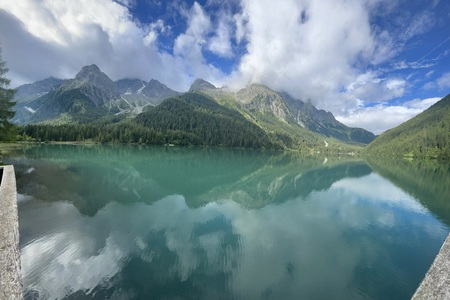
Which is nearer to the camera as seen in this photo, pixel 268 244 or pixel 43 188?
pixel 268 244

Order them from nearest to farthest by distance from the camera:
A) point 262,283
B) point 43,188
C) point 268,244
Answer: point 262,283 < point 268,244 < point 43,188

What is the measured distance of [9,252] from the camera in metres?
10.8

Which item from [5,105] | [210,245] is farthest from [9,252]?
[5,105]

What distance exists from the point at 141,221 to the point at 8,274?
561 inches

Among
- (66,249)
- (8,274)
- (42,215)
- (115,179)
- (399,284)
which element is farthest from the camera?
(115,179)

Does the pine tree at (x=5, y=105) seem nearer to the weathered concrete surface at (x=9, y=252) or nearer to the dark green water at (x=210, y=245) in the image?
the dark green water at (x=210, y=245)

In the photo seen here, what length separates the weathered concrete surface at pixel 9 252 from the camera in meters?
8.32

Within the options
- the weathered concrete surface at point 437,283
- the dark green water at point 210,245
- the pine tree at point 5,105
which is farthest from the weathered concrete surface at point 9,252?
the pine tree at point 5,105

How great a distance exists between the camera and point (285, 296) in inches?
516

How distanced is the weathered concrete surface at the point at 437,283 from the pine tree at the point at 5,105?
2125 inches

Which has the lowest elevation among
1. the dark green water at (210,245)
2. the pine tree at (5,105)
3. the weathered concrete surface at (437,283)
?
the dark green water at (210,245)

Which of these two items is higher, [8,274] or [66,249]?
[8,274]

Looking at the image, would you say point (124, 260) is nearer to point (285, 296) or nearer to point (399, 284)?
point (285, 296)

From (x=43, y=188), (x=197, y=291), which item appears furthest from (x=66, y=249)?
(x=43, y=188)
